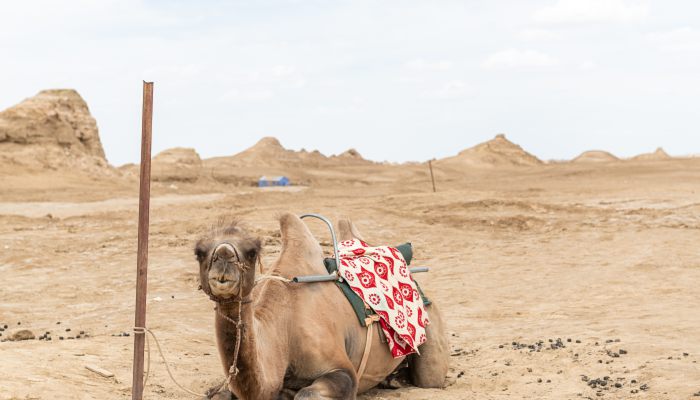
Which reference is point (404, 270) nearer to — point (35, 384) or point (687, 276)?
point (35, 384)

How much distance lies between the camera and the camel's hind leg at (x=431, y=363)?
7.05 metres

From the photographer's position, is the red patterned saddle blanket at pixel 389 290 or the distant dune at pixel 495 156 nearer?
the red patterned saddle blanket at pixel 389 290

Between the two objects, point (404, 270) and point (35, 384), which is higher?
point (404, 270)

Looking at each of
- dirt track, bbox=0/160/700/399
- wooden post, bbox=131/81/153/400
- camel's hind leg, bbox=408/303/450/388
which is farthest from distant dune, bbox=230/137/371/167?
wooden post, bbox=131/81/153/400

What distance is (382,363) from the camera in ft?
21.8

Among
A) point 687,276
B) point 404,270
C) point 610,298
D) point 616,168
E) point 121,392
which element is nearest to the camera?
point 121,392

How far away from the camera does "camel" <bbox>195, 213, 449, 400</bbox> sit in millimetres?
4793

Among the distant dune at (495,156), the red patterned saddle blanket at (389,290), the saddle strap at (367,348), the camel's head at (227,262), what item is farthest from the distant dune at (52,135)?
the camel's head at (227,262)

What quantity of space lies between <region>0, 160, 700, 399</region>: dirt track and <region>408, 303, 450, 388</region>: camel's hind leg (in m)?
0.15

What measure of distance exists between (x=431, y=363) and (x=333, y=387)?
5.76ft

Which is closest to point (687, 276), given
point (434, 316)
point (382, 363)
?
point (434, 316)

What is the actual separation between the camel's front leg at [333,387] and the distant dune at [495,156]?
175 ft

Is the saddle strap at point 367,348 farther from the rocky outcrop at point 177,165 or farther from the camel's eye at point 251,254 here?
the rocky outcrop at point 177,165

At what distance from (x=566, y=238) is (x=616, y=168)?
2203 centimetres
